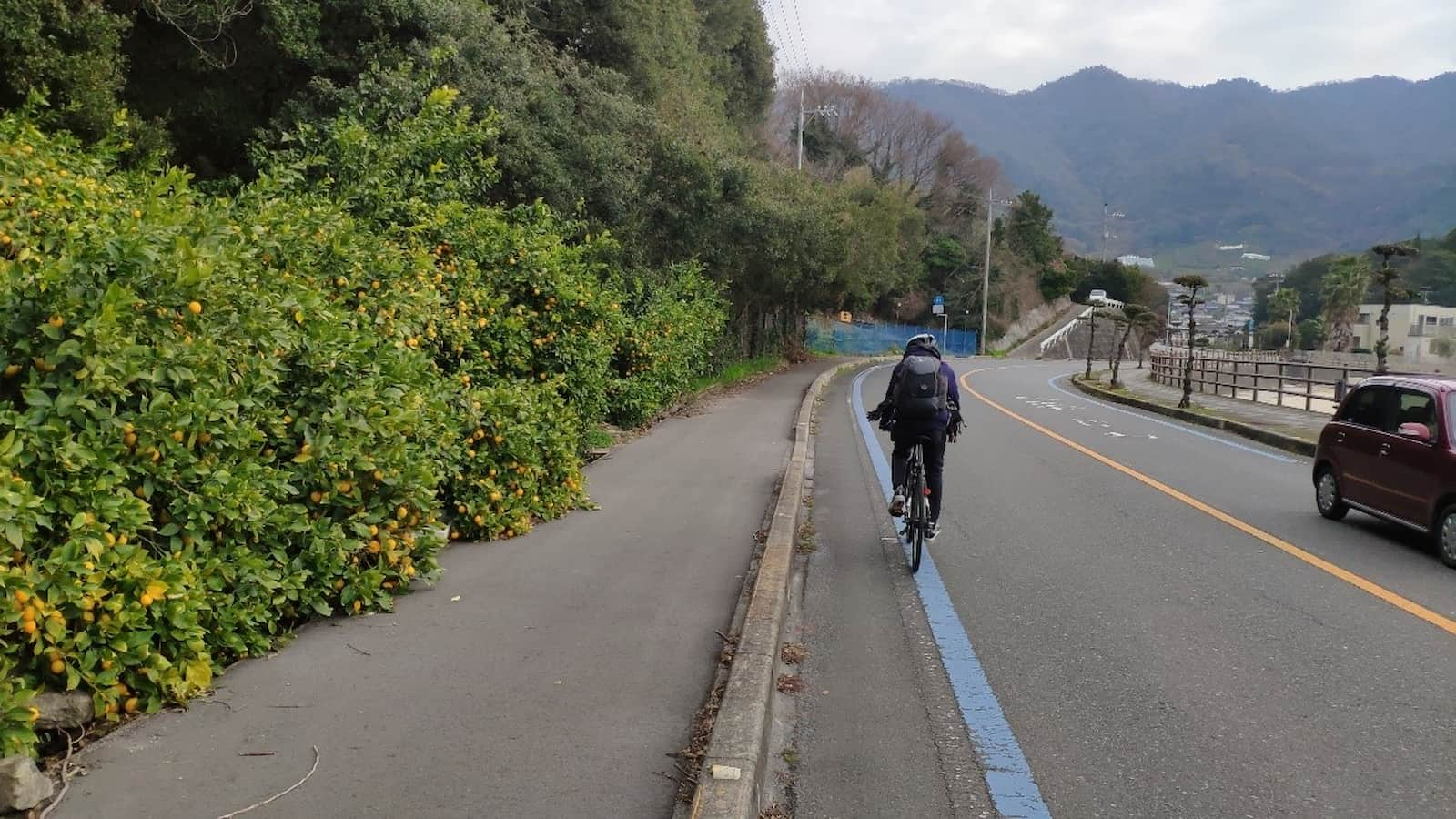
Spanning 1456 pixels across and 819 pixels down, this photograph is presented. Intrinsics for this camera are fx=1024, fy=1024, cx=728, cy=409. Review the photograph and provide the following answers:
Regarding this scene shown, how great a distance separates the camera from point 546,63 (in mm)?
18594

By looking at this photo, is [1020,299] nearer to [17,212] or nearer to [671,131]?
[671,131]

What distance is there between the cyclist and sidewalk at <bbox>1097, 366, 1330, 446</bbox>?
10.3 meters

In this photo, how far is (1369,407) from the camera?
9.34 metres

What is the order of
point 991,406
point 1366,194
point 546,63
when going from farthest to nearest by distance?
point 1366,194, point 991,406, point 546,63

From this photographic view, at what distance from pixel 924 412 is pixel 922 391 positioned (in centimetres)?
16

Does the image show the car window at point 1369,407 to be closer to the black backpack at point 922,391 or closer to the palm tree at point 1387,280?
the black backpack at point 922,391

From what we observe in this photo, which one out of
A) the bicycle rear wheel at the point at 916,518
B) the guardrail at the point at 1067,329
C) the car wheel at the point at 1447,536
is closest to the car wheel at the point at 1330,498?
the car wheel at the point at 1447,536

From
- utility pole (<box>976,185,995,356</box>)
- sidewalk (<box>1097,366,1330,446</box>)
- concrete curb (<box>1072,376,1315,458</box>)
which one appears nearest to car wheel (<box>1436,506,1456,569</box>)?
concrete curb (<box>1072,376,1315,458</box>)

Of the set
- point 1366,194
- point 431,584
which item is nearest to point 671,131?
point 431,584

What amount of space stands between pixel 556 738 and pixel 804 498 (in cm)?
686

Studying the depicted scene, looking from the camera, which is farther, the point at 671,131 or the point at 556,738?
the point at 671,131

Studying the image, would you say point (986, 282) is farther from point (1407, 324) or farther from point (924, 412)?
point (924, 412)

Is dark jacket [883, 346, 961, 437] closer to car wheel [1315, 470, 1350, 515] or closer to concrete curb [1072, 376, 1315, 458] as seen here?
car wheel [1315, 470, 1350, 515]

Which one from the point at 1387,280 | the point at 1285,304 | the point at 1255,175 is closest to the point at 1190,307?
the point at 1387,280
